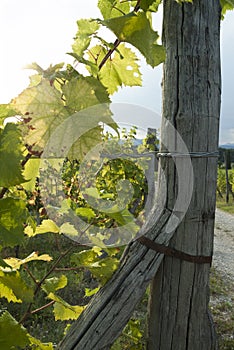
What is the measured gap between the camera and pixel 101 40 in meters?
0.89

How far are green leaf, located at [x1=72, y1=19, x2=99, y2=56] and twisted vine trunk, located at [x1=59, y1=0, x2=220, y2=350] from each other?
34.9 inches

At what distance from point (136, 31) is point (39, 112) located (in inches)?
10.5

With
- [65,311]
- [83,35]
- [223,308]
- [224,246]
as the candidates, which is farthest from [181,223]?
[224,246]

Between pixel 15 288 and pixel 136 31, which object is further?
pixel 15 288

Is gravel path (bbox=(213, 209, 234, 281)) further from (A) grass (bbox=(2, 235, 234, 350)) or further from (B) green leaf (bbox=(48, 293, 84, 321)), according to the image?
(B) green leaf (bbox=(48, 293, 84, 321))

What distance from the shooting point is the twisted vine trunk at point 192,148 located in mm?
1693

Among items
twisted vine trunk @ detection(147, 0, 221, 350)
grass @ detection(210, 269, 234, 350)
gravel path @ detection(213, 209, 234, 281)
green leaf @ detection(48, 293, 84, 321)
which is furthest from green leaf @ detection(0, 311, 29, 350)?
gravel path @ detection(213, 209, 234, 281)

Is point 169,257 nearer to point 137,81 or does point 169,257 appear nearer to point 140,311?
point 137,81

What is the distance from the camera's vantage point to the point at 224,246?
1044 cm

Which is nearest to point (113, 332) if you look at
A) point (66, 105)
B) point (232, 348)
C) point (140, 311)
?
point (66, 105)

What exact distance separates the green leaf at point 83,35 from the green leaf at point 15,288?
1.97 ft

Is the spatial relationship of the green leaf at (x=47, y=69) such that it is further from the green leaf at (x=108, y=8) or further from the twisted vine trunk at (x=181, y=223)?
the twisted vine trunk at (x=181, y=223)

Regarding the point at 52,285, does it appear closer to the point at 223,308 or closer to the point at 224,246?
the point at 223,308

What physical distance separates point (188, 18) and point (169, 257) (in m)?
1.06
